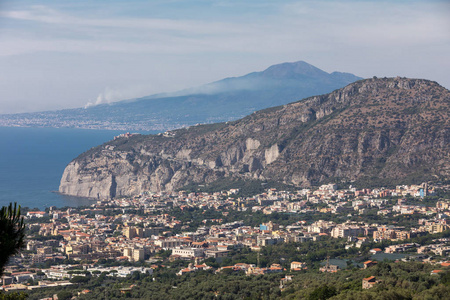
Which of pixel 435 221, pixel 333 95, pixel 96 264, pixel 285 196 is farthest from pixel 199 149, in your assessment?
pixel 96 264

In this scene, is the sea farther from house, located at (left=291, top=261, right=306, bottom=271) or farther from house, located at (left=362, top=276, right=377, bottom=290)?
house, located at (left=362, top=276, right=377, bottom=290)

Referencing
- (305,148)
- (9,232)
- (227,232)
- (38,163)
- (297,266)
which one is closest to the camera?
(9,232)

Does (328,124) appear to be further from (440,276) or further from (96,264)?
(440,276)

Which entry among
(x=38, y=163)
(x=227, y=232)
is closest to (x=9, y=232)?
(x=227, y=232)

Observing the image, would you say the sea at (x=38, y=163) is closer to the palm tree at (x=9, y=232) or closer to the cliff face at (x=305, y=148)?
the cliff face at (x=305, y=148)

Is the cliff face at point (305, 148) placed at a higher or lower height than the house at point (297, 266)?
higher

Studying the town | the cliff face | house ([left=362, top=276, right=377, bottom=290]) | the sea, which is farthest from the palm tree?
the cliff face

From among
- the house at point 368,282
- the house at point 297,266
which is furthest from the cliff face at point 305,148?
the house at point 368,282

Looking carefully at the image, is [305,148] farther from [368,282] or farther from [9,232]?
[9,232]
